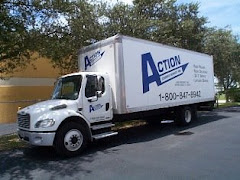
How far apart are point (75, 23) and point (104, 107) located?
4743 mm

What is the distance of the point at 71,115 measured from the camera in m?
9.90

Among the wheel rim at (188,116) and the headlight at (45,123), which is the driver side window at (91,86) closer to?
the headlight at (45,123)

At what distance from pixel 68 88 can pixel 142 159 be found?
373cm

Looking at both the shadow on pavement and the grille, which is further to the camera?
the grille

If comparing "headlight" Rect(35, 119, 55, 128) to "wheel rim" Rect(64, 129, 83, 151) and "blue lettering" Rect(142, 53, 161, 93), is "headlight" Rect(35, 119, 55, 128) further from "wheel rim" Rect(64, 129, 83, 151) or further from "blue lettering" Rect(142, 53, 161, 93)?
"blue lettering" Rect(142, 53, 161, 93)

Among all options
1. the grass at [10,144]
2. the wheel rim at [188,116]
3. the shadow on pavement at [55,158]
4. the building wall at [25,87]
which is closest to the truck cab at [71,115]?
the shadow on pavement at [55,158]

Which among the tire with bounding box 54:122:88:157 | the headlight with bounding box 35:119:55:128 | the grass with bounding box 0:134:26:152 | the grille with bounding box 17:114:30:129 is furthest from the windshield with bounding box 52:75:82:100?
the grass with bounding box 0:134:26:152

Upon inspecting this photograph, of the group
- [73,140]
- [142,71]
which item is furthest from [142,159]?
[142,71]

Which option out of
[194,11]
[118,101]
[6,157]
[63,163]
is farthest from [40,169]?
[194,11]

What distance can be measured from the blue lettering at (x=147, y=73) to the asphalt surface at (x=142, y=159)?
6.41ft

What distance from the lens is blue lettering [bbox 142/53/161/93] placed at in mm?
12438

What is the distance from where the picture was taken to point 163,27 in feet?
62.9

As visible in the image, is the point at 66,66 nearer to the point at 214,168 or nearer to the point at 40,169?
the point at 40,169

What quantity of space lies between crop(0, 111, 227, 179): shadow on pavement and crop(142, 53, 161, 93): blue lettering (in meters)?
1.93
